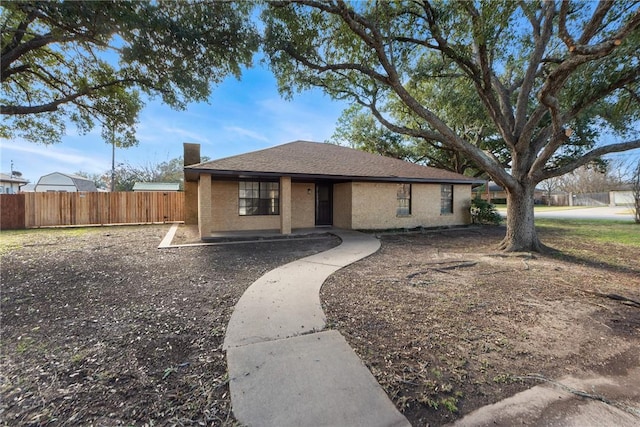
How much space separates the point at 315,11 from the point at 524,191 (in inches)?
311

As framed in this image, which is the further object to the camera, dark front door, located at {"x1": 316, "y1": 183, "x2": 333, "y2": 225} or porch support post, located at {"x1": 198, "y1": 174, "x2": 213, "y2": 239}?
dark front door, located at {"x1": 316, "y1": 183, "x2": 333, "y2": 225}

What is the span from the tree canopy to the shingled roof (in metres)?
2.45

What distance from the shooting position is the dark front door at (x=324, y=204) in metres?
13.2

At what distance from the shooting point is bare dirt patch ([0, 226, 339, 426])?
211cm

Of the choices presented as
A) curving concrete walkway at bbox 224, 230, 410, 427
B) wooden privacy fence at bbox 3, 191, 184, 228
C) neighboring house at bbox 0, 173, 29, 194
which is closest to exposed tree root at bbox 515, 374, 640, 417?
curving concrete walkway at bbox 224, 230, 410, 427

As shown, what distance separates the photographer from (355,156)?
1466cm

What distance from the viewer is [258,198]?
12.0 meters

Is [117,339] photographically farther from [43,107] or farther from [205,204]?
[43,107]

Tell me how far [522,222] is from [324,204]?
8.01 meters

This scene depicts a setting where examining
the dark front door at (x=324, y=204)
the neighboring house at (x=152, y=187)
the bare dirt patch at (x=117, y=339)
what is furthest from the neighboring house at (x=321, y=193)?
the neighboring house at (x=152, y=187)

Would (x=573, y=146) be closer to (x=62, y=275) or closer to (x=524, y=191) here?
(x=524, y=191)

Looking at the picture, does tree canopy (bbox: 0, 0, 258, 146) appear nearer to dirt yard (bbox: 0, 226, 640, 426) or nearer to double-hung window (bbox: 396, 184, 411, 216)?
dirt yard (bbox: 0, 226, 640, 426)

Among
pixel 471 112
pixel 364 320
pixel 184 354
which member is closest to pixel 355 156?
pixel 471 112

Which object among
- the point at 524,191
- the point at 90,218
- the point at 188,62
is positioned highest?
the point at 188,62
